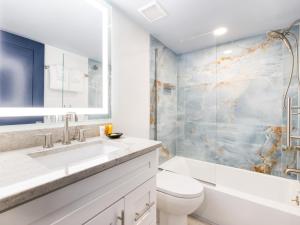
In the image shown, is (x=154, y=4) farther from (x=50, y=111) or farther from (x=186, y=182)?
(x=186, y=182)

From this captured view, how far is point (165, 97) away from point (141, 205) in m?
1.66

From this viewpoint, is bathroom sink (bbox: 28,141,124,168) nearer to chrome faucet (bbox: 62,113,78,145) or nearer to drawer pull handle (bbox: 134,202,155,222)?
chrome faucet (bbox: 62,113,78,145)

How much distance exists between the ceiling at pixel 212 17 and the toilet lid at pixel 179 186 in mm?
1756

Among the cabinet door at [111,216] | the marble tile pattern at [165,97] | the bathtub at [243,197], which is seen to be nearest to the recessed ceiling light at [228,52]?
the marble tile pattern at [165,97]

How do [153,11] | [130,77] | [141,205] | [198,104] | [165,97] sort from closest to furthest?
[141,205]
[153,11]
[130,77]
[165,97]
[198,104]

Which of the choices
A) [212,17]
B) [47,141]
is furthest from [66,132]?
[212,17]

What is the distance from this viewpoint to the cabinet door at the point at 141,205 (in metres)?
0.83

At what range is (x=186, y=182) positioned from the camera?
1590mm

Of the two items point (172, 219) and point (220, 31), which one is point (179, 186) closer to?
point (172, 219)

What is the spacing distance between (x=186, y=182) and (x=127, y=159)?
3.45 ft

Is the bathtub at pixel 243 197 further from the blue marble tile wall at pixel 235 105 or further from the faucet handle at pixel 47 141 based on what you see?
the faucet handle at pixel 47 141

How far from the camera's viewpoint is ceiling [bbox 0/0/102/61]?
953 millimetres

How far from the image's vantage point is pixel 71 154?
0.99 metres

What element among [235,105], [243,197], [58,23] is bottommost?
[243,197]
